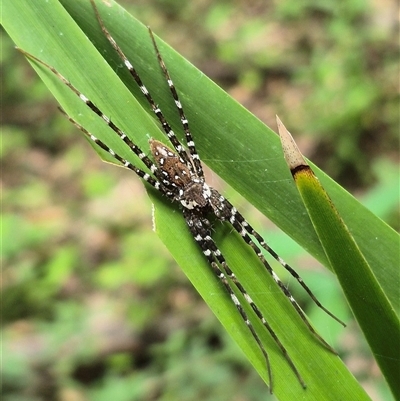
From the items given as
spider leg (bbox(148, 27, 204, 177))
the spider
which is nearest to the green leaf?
the spider

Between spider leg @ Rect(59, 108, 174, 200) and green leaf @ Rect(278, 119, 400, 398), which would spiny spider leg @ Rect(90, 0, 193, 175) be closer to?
spider leg @ Rect(59, 108, 174, 200)

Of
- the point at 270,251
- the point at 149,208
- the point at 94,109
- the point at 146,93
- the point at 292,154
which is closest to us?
the point at 292,154

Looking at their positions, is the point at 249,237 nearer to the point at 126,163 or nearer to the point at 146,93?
the point at 126,163

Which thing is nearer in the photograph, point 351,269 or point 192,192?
point 351,269

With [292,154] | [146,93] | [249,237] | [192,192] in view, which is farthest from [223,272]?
[146,93]

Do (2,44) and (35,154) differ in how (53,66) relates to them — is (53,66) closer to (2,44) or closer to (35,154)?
(35,154)

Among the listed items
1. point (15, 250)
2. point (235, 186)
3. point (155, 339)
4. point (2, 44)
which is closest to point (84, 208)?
point (15, 250)
